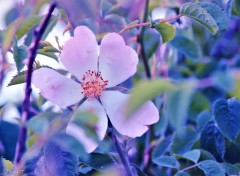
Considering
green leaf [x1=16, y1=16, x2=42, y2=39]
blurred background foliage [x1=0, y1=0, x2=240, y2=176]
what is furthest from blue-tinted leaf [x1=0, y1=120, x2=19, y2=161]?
green leaf [x1=16, y1=16, x2=42, y2=39]

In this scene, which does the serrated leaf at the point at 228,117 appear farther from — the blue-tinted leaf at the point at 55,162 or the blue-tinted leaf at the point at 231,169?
the blue-tinted leaf at the point at 55,162

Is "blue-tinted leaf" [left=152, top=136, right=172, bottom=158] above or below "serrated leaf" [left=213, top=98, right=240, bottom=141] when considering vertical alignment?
Result: below

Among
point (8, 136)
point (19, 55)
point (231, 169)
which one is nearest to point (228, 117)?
point (231, 169)

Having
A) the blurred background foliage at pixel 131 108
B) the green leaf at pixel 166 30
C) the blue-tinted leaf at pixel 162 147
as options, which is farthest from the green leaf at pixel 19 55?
the blue-tinted leaf at pixel 162 147

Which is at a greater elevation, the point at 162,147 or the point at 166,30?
the point at 166,30

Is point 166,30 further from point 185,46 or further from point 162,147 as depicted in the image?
point 185,46

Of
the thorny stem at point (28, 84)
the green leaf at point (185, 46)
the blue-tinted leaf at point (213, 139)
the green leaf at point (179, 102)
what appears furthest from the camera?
the green leaf at point (185, 46)

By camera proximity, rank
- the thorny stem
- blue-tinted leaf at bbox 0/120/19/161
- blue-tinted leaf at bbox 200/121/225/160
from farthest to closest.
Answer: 1. blue-tinted leaf at bbox 0/120/19/161
2. blue-tinted leaf at bbox 200/121/225/160
3. the thorny stem

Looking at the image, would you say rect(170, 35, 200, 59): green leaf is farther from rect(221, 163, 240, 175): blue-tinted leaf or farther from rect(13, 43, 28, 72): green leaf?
rect(13, 43, 28, 72): green leaf
